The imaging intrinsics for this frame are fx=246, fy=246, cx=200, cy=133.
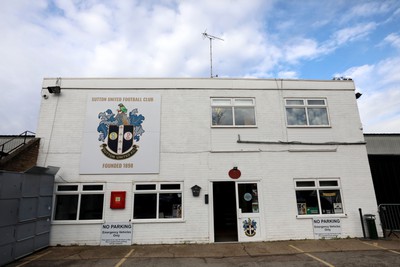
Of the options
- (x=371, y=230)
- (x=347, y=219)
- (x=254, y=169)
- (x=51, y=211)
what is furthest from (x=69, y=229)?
(x=371, y=230)

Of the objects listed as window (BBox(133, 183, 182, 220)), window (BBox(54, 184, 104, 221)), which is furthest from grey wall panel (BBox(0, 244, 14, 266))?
window (BBox(133, 183, 182, 220))

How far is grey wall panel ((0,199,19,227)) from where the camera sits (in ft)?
23.7

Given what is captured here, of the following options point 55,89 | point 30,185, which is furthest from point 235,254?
point 55,89

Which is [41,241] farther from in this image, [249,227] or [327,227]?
[327,227]

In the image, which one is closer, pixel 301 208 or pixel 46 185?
pixel 46 185

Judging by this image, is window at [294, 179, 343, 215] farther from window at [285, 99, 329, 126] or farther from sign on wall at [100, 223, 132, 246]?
sign on wall at [100, 223, 132, 246]

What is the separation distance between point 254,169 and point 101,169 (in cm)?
639

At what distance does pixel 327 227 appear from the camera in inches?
392

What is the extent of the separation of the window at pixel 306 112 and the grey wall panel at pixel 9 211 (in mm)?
10756

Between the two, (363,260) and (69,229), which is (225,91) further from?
(69,229)

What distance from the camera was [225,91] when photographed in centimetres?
1138

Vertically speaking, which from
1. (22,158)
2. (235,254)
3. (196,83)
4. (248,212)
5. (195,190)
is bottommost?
(235,254)

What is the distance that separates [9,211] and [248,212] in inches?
321

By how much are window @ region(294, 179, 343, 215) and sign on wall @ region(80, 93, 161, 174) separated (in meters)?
6.12
